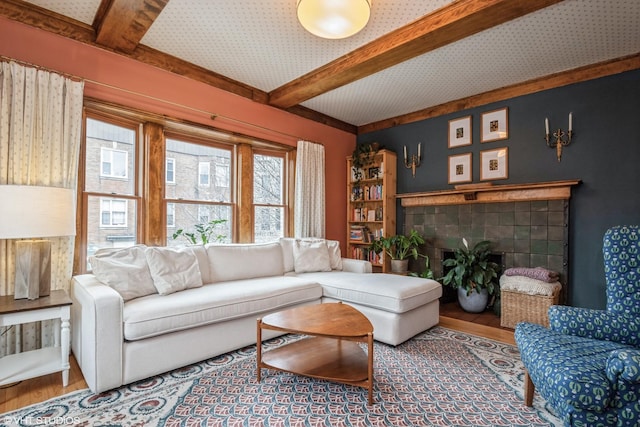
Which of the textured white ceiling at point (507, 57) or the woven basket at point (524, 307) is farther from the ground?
the textured white ceiling at point (507, 57)

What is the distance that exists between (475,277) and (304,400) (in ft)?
8.18

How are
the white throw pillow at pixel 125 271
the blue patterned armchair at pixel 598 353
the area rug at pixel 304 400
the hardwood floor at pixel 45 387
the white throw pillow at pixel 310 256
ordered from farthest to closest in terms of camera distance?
1. the white throw pillow at pixel 310 256
2. the white throw pillow at pixel 125 271
3. the hardwood floor at pixel 45 387
4. the area rug at pixel 304 400
5. the blue patterned armchair at pixel 598 353

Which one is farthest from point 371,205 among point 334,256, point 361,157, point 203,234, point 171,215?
point 171,215

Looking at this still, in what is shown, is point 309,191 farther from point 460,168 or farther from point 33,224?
point 33,224

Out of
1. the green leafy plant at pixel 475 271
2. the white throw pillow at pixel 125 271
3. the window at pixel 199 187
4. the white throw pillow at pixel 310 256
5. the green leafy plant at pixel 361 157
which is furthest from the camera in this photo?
the green leafy plant at pixel 361 157

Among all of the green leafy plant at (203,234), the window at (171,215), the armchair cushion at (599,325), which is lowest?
the armchair cushion at (599,325)

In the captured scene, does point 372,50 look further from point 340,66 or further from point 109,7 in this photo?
point 109,7

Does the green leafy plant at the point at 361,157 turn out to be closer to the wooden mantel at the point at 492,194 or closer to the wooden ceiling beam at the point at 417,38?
the wooden mantel at the point at 492,194

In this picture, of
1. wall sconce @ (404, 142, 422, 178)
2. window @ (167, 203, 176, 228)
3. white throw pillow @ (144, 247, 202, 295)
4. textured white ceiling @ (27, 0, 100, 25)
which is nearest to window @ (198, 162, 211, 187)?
window @ (167, 203, 176, 228)

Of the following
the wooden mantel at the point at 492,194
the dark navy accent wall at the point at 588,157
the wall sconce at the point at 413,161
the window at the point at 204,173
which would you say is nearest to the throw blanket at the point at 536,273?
the dark navy accent wall at the point at 588,157

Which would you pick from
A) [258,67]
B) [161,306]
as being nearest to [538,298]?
Answer: [161,306]

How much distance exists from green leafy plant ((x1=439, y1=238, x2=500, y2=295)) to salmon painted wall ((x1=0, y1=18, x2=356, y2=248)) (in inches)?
73.0

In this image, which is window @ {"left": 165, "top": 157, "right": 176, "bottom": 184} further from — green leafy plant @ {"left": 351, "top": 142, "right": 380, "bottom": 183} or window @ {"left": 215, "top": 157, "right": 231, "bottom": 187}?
green leafy plant @ {"left": 351, "top": 142, "right": 380, "bottom": 183}

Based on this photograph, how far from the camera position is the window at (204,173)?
364cm
